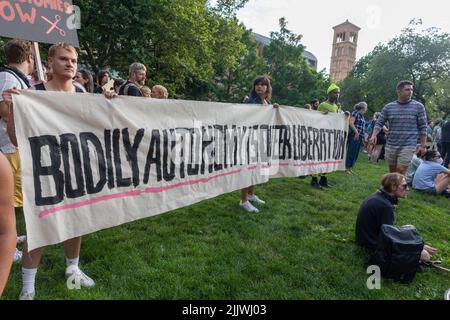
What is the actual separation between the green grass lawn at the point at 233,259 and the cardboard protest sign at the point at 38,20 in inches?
90.8

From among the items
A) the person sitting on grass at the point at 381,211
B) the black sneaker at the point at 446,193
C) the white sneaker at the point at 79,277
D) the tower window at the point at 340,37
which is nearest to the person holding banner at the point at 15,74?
the white sneaker at the point at 79,277

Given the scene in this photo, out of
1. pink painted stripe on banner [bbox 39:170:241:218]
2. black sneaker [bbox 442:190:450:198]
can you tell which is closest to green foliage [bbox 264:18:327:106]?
black sneaker [bbox 442:190:450:198]

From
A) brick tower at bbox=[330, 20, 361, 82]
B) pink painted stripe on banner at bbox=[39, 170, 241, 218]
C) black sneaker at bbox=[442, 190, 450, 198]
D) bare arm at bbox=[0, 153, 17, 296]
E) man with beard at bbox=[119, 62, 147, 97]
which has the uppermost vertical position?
brick tower at bbox=[330, 20, 361, 82]

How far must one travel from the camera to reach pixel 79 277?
110 inches

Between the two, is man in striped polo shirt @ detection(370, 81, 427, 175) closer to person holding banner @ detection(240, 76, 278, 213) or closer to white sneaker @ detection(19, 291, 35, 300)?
person holding banner @ detection(240, 76, 278, 213)

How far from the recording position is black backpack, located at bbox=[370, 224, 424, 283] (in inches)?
123

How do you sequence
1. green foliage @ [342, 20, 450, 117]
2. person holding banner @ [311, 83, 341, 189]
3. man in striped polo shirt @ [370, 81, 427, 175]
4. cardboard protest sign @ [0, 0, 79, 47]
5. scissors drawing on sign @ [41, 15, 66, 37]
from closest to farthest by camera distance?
cardboard protest sign @ [0, 0, 79, 47]
scissors drawing on sign @ [41, 15, 66, 37]
man in striped polo shirt @ [370, 81, 427, 175]
person holding banner @ [311, 83, 341, 189]
green foliage @ [342, 20, 450, 117]

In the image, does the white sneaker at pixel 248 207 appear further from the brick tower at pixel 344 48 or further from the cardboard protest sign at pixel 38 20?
the brick tower at pixel 344 48

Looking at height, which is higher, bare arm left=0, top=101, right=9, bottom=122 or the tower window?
the tower window

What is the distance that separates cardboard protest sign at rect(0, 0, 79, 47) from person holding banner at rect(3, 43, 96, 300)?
183cm

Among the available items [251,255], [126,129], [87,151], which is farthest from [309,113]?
[87,151]

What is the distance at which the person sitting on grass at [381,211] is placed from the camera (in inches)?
140

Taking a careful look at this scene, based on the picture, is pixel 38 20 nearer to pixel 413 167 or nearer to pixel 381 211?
pixel 381 211

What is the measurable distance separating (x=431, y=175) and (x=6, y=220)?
8387 millimetres
